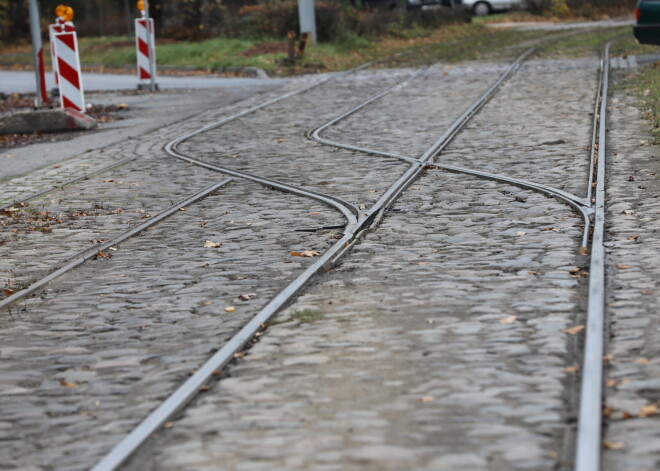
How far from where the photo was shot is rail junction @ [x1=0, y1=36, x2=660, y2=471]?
15.3ft

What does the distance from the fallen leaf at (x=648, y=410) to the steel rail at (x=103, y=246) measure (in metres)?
4.19

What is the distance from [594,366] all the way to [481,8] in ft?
156

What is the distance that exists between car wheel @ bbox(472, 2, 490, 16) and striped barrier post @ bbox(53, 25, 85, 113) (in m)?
35.5

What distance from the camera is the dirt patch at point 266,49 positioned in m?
30.5

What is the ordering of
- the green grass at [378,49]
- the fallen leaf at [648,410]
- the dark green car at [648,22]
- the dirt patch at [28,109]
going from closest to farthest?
the fallen leaf at [648,410]
the dirt patch at [28,109]
the dark green car at [648,22]
the green grass at [378,49]

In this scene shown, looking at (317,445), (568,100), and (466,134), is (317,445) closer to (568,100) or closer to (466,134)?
(466,134)

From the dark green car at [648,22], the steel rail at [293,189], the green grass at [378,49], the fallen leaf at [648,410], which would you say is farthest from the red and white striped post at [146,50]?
the fallen leaf at [648,410]

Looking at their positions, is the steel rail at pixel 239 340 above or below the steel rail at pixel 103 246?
above

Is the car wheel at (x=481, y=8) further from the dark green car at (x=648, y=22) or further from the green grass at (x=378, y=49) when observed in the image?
the dark green car at (x=648, y=22)

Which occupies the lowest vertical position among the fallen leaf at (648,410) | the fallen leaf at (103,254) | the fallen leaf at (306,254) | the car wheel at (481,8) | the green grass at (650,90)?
the fallen leaf at (103,254)

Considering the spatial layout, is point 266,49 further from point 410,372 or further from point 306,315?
point 410,372

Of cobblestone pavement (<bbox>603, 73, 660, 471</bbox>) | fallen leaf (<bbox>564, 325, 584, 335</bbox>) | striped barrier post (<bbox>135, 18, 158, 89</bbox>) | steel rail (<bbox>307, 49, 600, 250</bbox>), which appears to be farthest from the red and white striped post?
fallen leaf (<bbox>564, 325, 584, 335</bbox>)

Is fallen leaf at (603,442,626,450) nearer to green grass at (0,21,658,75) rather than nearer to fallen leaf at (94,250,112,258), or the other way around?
fallen leaf at (94,250,112,258)

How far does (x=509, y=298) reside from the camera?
667 cm
